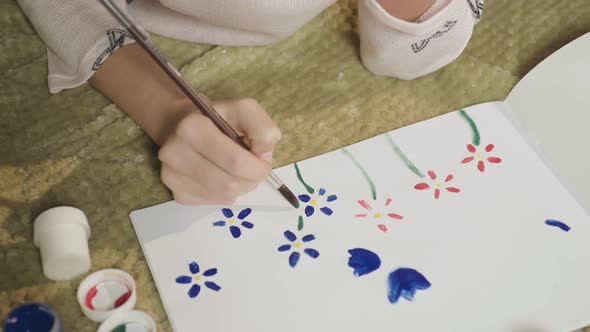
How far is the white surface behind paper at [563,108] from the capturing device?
25.2 inches

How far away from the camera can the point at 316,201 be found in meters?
0.60

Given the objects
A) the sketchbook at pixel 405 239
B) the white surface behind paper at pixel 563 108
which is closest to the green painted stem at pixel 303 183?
the sketchbook at pixel 405 239

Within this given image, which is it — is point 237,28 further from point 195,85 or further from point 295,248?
point 295,248

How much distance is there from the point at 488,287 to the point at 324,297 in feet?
0.43

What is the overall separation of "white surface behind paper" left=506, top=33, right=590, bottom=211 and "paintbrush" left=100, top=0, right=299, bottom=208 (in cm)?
25

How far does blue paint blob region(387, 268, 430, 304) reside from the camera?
539mm

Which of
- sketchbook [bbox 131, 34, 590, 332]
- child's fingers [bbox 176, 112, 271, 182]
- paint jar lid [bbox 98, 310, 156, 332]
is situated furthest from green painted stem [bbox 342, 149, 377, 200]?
paint jar lid [bbox 98, 310, 156, 332]

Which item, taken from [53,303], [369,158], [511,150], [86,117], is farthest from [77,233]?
[511,150]

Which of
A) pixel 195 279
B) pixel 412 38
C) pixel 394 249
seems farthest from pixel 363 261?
pixel 412 38

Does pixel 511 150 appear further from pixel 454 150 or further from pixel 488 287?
pixel 488 287

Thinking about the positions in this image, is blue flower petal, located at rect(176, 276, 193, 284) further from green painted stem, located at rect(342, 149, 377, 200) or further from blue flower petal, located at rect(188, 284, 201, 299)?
green painted stem, located at rect(342, 149, 377, 200)

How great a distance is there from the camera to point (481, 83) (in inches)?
28.0

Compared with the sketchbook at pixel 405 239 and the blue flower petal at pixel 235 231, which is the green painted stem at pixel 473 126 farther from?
the blue flower petal at pixel 235 231

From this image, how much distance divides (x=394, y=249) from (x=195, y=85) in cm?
27
